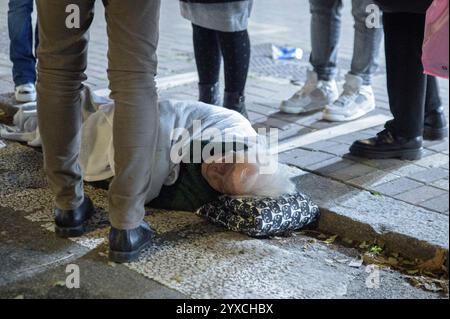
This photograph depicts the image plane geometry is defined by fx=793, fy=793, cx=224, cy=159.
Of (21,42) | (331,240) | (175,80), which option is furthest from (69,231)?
(175,80)

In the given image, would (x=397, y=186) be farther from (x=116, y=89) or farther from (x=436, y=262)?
(x=116, y=89)

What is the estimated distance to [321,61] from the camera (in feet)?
16.7

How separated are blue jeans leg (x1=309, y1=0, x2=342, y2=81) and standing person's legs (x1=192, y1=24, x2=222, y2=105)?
2.57ft

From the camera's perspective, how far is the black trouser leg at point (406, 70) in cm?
392

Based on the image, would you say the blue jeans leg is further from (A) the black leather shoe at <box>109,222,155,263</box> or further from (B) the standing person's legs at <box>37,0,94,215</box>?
(A) the black leather shoe at <box>109,222,155,263</box>

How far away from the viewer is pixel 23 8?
4.97 m

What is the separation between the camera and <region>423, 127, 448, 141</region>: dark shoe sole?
4555 millimetres

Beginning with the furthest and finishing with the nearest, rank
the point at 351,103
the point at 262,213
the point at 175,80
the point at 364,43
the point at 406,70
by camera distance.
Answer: the point at 175,80 < the point at 351,103 < the point at 364,43 < the point at 406,70 < the point at 262,213

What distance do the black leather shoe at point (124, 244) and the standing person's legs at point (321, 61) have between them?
2.27 m

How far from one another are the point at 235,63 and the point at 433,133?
1.22 metres

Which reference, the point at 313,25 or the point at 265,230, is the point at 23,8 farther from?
the point at 265,230

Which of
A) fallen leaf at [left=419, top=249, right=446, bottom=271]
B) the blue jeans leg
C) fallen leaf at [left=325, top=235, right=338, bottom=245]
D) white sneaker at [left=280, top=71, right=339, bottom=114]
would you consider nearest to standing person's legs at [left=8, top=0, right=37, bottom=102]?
white sneaker at [left=280, top=71, right=339, bottom=114]

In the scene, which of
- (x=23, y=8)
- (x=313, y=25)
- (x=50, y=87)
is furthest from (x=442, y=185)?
(x=23, y=8)

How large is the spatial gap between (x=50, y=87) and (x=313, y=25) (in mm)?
2455
